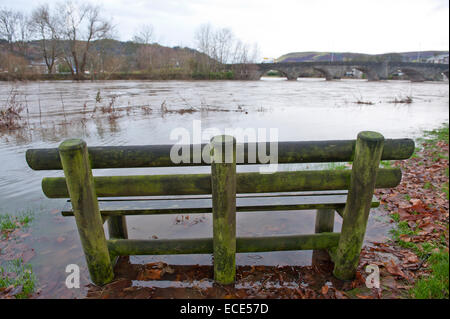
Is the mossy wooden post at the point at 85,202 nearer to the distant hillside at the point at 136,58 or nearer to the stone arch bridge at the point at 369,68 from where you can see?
the distant hillside at the point at 136,58

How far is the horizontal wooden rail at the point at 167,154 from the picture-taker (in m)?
2.47

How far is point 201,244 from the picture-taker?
2.98 meters

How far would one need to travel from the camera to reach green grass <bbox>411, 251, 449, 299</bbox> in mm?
2721

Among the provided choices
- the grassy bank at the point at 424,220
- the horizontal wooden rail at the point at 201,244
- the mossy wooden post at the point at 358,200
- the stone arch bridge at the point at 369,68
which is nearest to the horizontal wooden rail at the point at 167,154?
the mossy wooden post at the point at 358,200

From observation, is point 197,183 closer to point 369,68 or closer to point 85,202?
point 85,202

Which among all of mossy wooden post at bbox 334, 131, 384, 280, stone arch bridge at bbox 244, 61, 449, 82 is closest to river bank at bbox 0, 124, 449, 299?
mossy wooden post at bbox 334, 131, 384, 280

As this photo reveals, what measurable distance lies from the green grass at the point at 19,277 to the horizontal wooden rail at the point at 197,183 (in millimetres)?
1112

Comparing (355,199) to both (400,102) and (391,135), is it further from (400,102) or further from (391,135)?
(400,102)

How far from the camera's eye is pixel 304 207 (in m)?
3.00

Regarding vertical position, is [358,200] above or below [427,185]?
above

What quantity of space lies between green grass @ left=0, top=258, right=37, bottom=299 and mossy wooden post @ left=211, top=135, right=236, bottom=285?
187 cm

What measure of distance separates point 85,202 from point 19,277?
1568mm

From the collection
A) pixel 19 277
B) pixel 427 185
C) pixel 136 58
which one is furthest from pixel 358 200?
pixel 136 58
